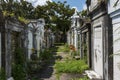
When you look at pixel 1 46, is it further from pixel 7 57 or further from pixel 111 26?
pixel 111 26

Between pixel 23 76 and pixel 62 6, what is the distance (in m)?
54.0

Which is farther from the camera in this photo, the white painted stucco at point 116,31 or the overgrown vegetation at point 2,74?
the overgrown vegetation at point 2,74

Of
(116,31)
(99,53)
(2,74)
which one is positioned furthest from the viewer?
(99,53)

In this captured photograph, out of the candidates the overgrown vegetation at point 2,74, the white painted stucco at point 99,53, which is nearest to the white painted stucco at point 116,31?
the white painted stucco at point 99,53

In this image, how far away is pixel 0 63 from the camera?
9.79 m

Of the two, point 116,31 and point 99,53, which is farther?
point 99,53

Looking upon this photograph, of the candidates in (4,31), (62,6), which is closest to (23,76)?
(4,31)

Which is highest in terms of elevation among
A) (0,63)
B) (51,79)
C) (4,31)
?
(4,31)

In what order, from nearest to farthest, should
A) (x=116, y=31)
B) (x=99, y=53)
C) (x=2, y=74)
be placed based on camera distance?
(x=116, y=31) → (x=2, y=74) → (x=99, y=53)

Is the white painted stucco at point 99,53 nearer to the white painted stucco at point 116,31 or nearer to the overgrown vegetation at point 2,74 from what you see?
the white painted stucco at point 116,31

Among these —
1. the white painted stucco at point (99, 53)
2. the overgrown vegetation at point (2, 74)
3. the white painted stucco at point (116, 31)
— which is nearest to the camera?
the white painted stucco at point (116, 31)

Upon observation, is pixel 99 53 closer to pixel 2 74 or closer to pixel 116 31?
pixel 116 31

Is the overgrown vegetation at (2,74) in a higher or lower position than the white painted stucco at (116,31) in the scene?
lower

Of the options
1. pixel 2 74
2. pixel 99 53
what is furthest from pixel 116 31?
pixel 99 53
